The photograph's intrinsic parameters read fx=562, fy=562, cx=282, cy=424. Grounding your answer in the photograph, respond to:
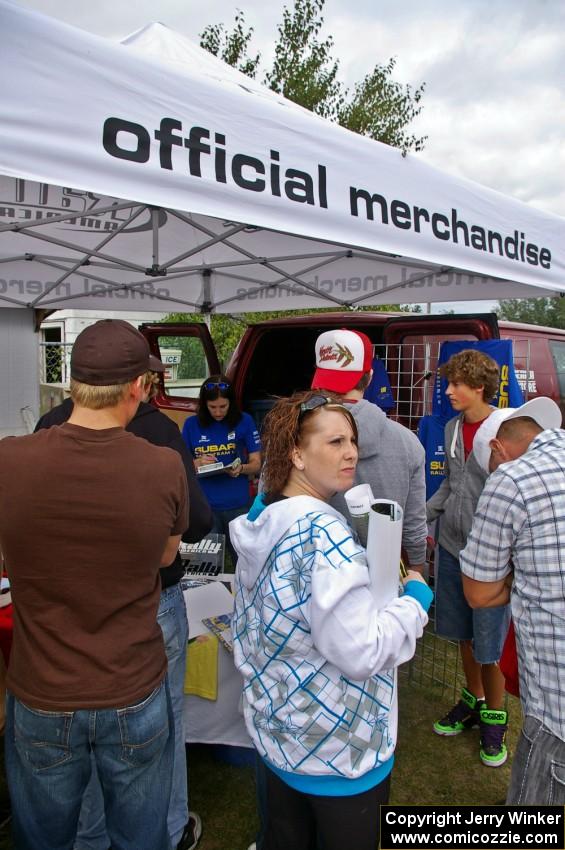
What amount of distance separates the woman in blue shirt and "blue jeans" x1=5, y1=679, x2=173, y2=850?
2.24m

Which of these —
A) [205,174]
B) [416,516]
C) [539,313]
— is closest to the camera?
[205,174]

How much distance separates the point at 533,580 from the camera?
1.43m

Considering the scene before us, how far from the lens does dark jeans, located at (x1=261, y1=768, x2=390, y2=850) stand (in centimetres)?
127

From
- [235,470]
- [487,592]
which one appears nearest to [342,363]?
[487,592]

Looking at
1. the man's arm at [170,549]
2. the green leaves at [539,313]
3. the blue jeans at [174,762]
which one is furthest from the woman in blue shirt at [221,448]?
the green leaves at [539,313]

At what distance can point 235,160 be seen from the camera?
1.83 metres

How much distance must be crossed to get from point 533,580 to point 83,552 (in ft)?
3.60

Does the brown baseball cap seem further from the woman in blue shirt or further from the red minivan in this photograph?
the red minivan

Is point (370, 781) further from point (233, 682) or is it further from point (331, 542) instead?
point (233, 682)

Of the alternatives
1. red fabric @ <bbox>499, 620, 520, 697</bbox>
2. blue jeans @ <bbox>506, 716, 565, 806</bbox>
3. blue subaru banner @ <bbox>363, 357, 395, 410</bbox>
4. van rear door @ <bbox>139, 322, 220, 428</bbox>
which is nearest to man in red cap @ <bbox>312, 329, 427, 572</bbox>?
red fabric @ <bbox>499, 620, 520, 697</bbox>

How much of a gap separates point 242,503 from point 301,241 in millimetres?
1810

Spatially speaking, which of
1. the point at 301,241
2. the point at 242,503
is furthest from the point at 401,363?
the point at 242,503

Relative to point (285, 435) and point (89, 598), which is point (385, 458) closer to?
point (285, 435)

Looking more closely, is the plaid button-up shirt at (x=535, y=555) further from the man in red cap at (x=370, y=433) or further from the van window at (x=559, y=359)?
the van window at (x=559, y=359)
